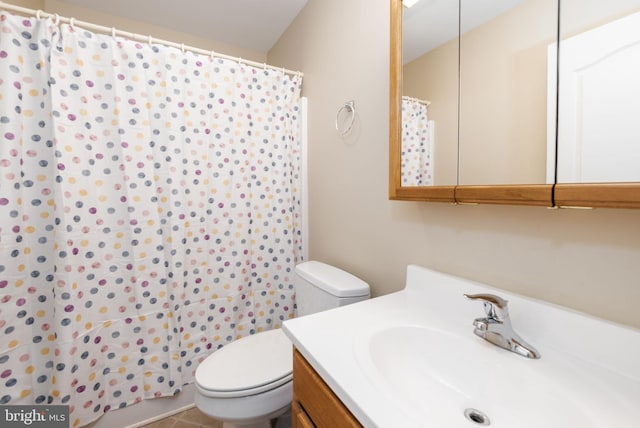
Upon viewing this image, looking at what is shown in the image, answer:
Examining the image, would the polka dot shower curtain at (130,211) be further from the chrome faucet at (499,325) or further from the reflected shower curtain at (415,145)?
the chrome faucet at (499,325)

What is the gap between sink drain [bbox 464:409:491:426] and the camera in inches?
24.3

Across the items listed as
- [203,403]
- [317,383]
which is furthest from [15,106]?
[317,383]

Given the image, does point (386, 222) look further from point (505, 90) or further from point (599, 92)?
point (599, 92)

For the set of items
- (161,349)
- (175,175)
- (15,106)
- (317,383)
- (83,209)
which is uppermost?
(15,106)

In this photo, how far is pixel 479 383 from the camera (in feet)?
2.24

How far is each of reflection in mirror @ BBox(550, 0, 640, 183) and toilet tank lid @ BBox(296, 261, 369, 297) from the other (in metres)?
0.79

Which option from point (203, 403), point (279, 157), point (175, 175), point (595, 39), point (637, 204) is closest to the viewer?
point (637, 204)

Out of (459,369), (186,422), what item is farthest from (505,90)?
(186,422)

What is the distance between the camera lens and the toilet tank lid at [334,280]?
1.19 metres

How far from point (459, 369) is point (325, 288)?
63cm

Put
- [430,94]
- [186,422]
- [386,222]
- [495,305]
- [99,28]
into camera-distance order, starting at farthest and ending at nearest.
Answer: [186,422] < [99,28] < [386,222] < [430,94] < [495,305]

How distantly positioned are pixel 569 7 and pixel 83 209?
1900 millimetres

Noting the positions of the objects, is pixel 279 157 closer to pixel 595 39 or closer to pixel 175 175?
pixel 175 175

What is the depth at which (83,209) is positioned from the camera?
1.33 meters
